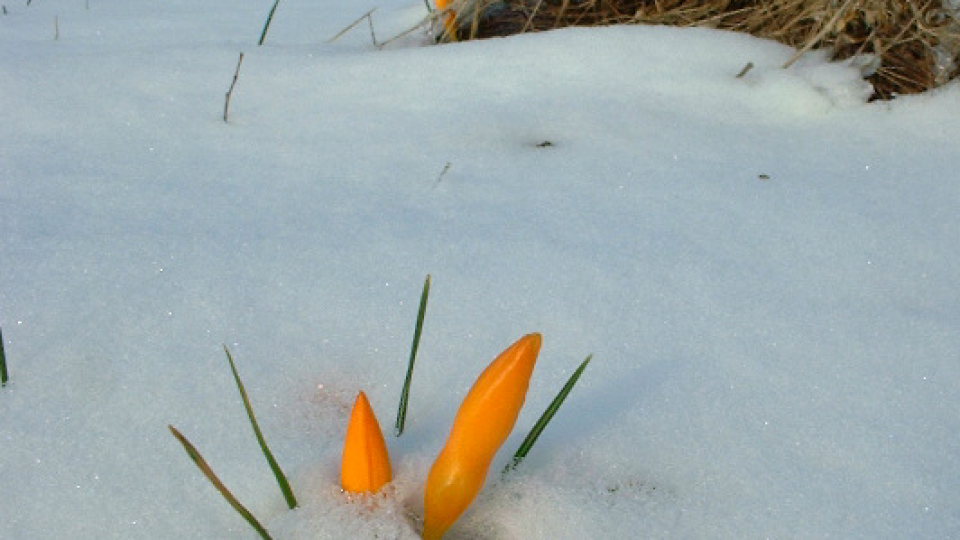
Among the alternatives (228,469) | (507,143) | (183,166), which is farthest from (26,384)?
(507,143)

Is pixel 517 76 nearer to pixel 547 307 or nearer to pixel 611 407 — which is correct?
pixel 547 307

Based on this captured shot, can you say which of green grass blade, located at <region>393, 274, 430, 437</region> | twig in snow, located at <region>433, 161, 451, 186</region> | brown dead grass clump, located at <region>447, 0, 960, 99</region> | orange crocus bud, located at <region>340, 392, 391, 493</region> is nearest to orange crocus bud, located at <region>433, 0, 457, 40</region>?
brown dead grass clump, located at <region>447, 0, 960, 99</region>

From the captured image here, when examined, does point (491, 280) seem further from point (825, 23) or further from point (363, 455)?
point (825, 23)

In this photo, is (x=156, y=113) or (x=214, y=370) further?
(x=156, y=113)

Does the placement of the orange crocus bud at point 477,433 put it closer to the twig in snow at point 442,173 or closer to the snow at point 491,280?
the snow at point 491,280

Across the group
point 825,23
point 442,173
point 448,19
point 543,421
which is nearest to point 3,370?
point 543,421

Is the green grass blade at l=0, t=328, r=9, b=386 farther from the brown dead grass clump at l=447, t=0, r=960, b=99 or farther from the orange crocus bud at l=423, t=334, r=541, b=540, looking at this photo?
the brown dead grass clump at l=447, t=0, r=960, b=99
